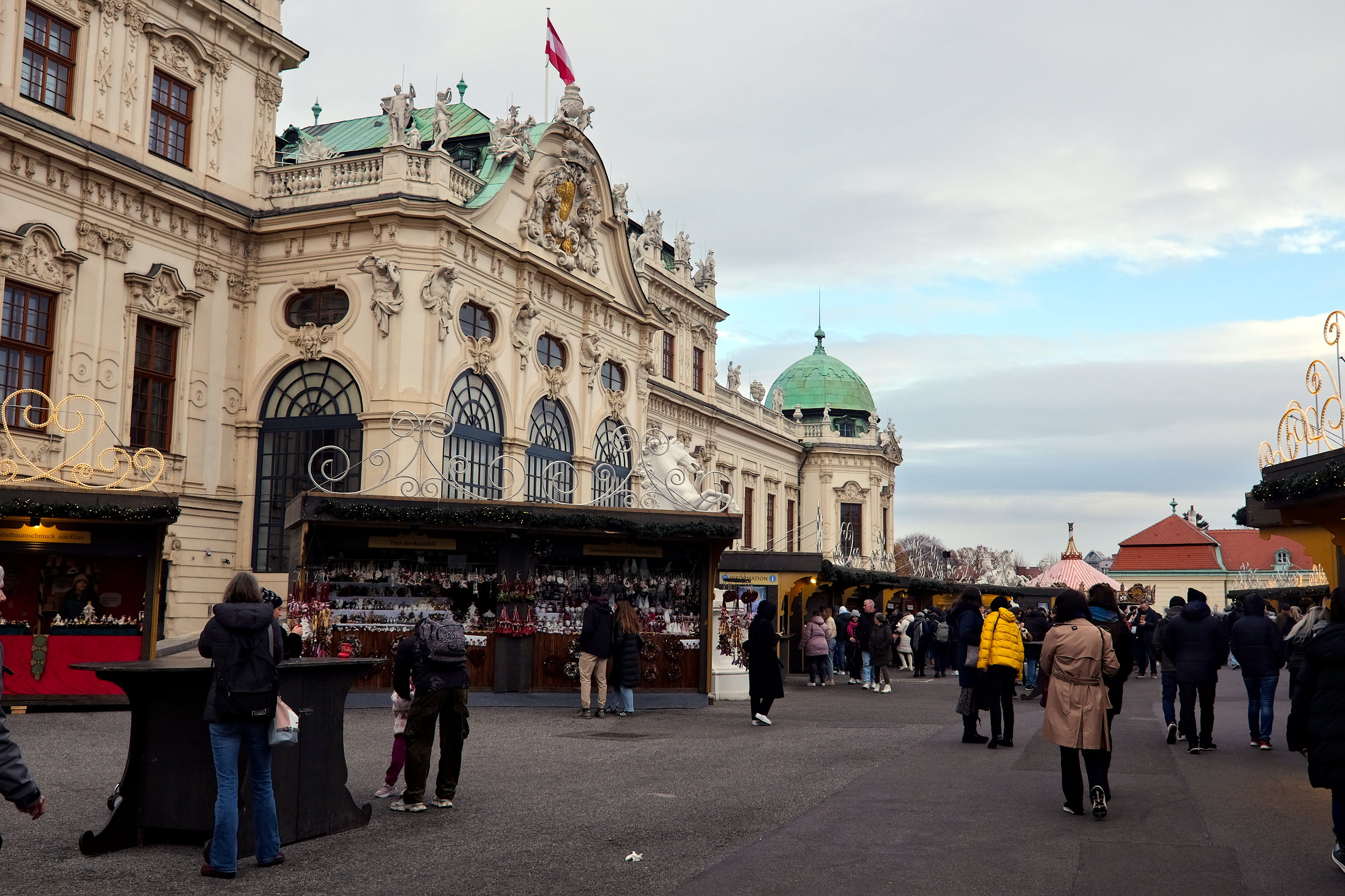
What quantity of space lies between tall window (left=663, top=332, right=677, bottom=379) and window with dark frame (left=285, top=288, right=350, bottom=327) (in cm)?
1789

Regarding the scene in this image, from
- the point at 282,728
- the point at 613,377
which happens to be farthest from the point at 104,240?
the point at 282,728

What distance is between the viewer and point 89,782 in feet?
34.6

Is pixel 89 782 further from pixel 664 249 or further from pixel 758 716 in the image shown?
pixel 664 249

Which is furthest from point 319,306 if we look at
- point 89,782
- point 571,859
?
point 571,859

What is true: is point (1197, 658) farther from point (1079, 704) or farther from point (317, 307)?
point (317, 307)

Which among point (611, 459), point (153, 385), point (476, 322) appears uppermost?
point (476, 322)

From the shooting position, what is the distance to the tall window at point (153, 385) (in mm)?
24391

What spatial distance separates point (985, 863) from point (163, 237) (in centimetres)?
2218

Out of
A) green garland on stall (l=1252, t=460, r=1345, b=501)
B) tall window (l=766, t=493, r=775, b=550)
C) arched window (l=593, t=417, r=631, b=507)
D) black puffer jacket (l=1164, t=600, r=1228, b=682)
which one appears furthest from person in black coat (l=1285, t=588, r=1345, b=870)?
tall window (l=766, t=493, r=775, b=550)

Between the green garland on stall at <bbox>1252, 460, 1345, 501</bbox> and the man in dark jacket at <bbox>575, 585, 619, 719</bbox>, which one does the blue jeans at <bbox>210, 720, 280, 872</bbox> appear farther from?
the green garland on stall at <bbox>1252, 460, 1345, 501</bbox>

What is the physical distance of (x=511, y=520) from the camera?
62.8 feet

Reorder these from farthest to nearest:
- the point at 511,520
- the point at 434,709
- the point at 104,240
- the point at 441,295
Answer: the point at 441,295
the point at 104,240
the point at 511,520
the point at 434,709

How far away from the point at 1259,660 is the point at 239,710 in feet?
36.8

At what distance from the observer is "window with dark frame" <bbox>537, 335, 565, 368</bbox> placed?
3017 centimetres
